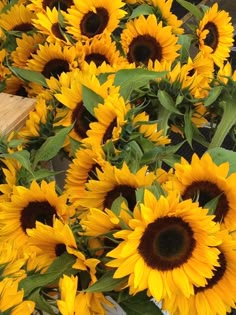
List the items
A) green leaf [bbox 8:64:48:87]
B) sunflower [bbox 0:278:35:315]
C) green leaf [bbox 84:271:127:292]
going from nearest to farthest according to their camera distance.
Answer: sunflower [bbox 0:278:35:315] < green leaf [bbox 84:271:127:292] < green leaf [bbox 8:64:48:87]

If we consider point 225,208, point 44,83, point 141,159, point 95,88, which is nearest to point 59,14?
point 44,83

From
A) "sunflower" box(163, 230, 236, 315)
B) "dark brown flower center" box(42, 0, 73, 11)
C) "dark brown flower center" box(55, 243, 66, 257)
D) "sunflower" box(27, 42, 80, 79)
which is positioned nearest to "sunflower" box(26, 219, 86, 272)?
"dark brown flower center" box(55, 243, 66, 257)

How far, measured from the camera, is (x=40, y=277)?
1.94 ft

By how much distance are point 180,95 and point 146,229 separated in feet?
1.08

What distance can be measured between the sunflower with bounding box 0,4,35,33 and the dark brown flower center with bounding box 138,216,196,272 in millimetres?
575

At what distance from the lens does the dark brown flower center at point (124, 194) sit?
26.2 inches

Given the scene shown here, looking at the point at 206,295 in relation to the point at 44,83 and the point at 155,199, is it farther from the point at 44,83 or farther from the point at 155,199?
the point at 44,83

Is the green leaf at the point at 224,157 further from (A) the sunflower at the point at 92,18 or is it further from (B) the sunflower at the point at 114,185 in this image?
(A) the sunflower at the point at 92,18

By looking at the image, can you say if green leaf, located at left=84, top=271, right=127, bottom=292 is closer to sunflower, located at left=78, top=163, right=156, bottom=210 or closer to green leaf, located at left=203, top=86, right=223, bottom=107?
sunflower, located at left=78, top=163, right=156, bottom=210

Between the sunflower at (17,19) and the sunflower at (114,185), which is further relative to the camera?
the sunflower at (17,19)

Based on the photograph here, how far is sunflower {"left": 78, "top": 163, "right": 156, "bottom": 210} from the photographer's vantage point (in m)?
0.64

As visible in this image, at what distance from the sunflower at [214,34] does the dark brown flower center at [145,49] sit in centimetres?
8

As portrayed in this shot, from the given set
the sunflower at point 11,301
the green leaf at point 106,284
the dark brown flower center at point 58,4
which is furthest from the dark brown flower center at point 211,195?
the dark brown flower center at point 58,4

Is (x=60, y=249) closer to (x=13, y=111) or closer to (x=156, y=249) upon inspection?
(x=156, y=249)
